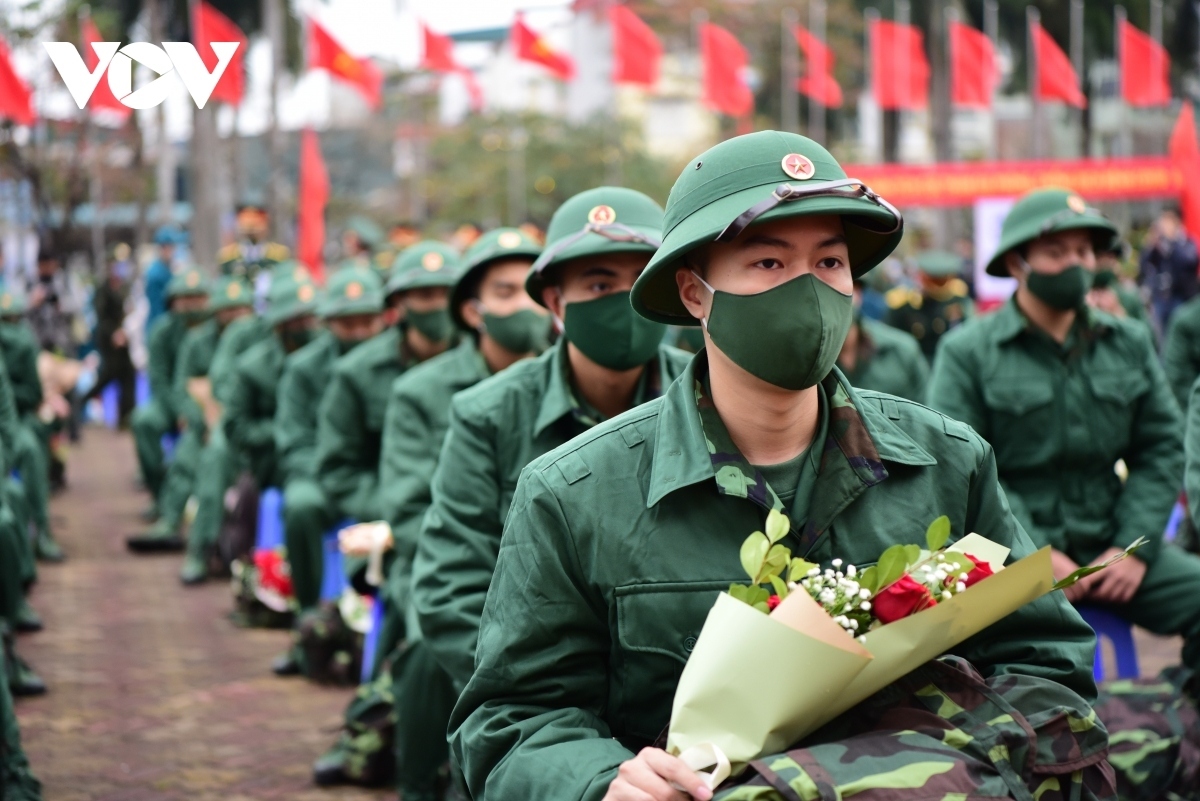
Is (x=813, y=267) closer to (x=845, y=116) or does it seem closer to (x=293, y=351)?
(x=293, y=351)

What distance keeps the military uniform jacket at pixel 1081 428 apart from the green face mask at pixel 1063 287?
0.13m

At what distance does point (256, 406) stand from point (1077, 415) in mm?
6541

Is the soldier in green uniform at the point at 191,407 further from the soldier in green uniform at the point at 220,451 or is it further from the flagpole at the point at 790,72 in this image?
the flagpole at the point at 790,72

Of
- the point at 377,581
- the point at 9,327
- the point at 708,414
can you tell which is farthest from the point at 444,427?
the point at 9,327

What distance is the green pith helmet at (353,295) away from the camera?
9438mm

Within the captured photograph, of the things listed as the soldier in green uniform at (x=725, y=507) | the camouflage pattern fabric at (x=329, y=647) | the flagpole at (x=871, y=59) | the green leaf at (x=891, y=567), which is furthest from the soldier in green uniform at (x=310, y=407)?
the flagpole at (x=871, y=59)

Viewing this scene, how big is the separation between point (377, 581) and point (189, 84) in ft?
11.4

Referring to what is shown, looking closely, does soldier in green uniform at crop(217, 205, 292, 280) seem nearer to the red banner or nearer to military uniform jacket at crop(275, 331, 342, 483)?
military uniform jacket at crop(275, 331, 342, 483)

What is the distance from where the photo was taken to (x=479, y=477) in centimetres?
474

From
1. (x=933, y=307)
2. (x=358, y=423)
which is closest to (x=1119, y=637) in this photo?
(x=358, y=423)

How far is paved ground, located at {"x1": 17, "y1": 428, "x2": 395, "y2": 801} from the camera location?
275 inches

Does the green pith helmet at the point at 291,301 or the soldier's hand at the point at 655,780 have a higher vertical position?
the green pith helmet at the point at 291,301

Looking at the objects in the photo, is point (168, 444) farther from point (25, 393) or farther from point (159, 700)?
point (159, 700)

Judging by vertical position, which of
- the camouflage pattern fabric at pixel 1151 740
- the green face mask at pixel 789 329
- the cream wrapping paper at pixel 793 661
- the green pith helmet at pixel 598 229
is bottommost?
the camouflage pattern fabric at pixel 1151 740
